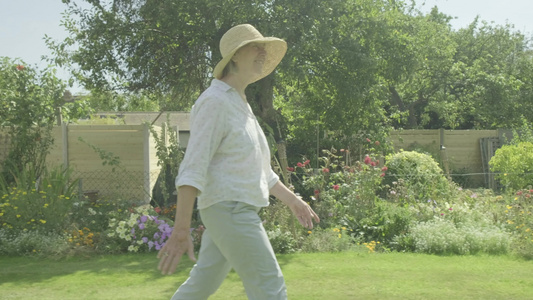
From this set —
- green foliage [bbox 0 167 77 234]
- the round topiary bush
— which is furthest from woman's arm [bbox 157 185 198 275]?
the round topiary bush

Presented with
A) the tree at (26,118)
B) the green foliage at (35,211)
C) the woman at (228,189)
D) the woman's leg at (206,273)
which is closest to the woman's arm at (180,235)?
the woman at (228,189)

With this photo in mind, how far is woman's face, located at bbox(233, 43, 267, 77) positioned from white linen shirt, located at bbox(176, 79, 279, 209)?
18 cm

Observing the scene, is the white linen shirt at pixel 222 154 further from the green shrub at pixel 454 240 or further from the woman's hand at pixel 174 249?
the green shrub at pixel 454 240

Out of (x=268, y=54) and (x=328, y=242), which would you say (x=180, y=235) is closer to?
(x=268, y=54)

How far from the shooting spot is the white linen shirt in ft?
8.77

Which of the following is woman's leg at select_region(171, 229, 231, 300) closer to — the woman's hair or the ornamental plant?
the woman's hair

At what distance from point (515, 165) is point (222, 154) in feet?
39.7

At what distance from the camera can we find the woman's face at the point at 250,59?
3.01 m

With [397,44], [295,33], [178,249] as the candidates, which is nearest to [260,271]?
[178,249]

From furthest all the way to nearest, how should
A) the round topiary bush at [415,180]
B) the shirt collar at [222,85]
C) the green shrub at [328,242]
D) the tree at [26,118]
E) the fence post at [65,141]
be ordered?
the fence post at [65,141], the tree at [26,118], the round topiary bush at [415,180], the green shrub at [328,242], the shirt collar at [222,85]

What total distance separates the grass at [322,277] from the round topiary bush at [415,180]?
7.71 ft

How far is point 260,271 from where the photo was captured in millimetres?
2711

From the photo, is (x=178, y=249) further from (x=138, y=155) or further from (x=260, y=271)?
(x=138, y=155)

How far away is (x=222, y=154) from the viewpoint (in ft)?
9.09
